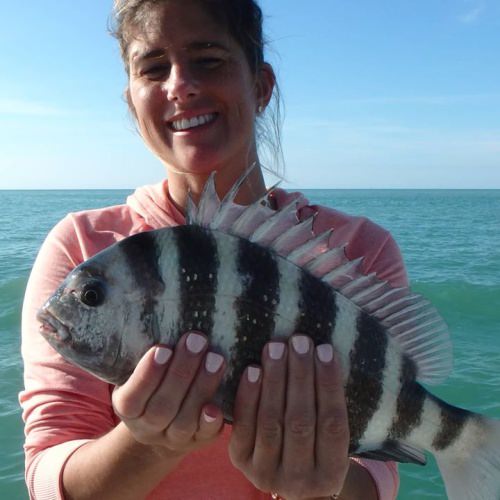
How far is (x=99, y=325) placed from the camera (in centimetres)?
150

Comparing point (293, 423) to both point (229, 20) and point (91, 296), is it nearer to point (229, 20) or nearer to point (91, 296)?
point (91, 296)

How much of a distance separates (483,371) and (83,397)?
6.88 m

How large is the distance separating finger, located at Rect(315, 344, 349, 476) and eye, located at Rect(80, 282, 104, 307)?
1.98ft

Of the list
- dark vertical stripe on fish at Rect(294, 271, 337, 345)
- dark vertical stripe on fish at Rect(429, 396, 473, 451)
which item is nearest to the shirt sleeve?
dark vertical stripe on fish at Rect(294, 271, 337, 345)

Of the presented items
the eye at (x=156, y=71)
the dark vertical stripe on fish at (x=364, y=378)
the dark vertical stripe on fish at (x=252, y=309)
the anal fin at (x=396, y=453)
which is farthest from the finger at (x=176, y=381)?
the eye at (x=156, y=71)

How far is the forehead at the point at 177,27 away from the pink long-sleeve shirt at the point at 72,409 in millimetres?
643

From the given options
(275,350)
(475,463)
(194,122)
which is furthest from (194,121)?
(475,463)

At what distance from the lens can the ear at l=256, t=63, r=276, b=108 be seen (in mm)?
2416

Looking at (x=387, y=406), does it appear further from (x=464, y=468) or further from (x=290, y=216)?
(x=290, y=216)

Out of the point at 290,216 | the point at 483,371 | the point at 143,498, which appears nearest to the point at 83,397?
the point at 143,498

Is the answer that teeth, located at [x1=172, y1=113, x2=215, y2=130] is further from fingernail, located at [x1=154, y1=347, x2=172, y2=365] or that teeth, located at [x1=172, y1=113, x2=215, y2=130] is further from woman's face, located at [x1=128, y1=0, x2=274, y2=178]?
fingernail, located at [x1=154, y1=347, x2=172, y2=365]

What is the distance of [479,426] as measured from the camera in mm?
1836

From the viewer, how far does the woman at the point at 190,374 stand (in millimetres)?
1556

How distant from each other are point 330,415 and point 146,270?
0.67m
